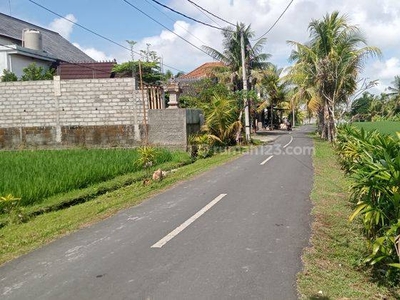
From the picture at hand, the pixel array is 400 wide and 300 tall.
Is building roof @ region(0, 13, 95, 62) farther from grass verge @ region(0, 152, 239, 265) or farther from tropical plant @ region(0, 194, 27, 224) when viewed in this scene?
tropical plant @ region(0, 194, 27, 224)

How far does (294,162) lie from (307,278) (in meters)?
11.0

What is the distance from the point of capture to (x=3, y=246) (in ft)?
18.8

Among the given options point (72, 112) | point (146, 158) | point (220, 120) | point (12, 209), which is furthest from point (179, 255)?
point (220, 120)

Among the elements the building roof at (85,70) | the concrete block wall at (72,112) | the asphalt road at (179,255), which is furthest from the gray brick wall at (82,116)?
the building roof at (85,70)

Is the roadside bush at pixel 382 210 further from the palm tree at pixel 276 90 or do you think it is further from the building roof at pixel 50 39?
the palm tree at pixel 276 90

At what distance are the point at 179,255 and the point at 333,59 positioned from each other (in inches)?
787

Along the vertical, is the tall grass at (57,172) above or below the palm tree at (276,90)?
below

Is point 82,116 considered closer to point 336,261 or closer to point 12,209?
point 12,209

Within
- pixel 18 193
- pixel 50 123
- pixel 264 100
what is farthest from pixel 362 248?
pixel 264 100

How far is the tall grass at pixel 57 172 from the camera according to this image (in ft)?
28.8

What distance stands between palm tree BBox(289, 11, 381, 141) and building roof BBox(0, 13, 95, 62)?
22.0 meters

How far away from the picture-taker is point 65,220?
23.6ft

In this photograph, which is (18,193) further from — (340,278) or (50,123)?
(50,123)

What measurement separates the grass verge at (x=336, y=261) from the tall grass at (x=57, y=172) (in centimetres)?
627
